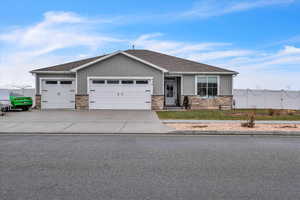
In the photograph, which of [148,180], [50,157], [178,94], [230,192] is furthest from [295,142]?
[178,94]

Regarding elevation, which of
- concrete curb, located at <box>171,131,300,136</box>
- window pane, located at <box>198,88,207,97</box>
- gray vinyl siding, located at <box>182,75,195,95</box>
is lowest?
concrete curb, located at <box>171,131,300,136</box>

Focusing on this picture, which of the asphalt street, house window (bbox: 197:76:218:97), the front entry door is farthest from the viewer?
the front entry door

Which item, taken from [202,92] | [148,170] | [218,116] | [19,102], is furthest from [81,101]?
[148,170]

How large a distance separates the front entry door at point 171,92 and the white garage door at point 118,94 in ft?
10.0

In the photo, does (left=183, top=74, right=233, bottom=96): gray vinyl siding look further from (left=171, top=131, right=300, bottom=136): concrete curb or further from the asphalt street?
the asphalt street

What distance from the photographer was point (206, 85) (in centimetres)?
2017

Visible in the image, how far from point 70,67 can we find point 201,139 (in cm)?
1529

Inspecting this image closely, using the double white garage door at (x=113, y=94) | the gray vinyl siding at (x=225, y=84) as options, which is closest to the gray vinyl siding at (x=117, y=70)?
the double white garage door at (x=113, y=94)

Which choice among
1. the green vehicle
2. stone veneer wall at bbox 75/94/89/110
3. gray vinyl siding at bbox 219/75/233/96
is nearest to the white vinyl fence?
gray vinyl siding at bbox 219/75/233/96

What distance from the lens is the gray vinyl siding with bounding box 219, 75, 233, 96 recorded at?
2025 centimetres

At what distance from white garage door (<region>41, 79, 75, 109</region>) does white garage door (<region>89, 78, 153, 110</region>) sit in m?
1.80

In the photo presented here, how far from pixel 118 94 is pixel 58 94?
5.00 metres

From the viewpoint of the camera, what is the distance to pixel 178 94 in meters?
21.4

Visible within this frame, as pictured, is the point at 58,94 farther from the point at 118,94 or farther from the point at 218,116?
the point at 218,116
